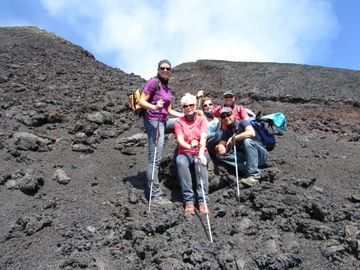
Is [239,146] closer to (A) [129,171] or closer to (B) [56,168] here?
(A) [129,171]

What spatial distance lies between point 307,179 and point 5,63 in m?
11.7

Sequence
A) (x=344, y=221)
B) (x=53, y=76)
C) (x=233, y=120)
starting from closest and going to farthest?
(x=344, y=221)
(x=233, y=120)
(x=53, y=76)

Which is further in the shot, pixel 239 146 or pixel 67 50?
pixel 67 50

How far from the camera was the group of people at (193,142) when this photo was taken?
664cm

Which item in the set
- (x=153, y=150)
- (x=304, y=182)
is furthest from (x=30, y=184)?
A: (x=304, y=182)

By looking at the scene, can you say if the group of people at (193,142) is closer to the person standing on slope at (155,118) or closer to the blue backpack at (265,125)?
the person standing on slope at (155,118)

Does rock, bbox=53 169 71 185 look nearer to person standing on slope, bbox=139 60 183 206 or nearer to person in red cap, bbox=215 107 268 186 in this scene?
person standing on slope, bbox=139 60 183 206

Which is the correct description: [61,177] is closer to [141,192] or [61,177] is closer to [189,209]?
[141,192]

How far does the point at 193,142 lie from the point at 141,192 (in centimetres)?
142

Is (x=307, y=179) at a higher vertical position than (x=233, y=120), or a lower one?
lower

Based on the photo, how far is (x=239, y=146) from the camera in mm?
7457

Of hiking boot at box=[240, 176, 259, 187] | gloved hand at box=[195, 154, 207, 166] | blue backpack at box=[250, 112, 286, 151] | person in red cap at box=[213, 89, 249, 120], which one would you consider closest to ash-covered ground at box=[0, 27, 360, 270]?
hiking boot at box=[240, 176, 259, 187]

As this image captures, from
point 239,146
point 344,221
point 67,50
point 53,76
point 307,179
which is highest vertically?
point 67,50

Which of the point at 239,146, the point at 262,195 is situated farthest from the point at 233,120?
the point at 262,195
